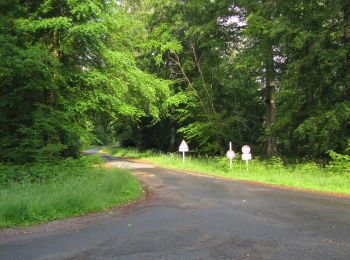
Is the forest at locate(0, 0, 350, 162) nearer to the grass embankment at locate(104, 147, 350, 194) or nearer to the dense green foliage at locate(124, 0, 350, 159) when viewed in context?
the dense green foliage at locate(124, 0, 350, 159)

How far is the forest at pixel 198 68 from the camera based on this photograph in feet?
58.6

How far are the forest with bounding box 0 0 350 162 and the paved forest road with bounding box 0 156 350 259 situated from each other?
7.91 metres

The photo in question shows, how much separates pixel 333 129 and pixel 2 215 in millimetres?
15639

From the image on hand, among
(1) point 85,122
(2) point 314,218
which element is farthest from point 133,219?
(1) point 85,122

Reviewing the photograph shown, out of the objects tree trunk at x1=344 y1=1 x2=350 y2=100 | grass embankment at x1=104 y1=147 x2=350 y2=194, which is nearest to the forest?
tree trunk at x1=344 y1=1 x2=350 y2=100

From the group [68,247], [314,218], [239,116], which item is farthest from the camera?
[239,116]

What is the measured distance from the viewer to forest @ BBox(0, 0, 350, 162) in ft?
58.6

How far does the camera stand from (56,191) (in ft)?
39.1

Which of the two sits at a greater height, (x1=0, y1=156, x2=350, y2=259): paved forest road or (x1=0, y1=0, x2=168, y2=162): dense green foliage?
(x1=0, y1=0, x2=168, y2=162): dense green foliage

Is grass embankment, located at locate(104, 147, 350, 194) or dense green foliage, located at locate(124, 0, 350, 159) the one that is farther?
dense green foliage, located at locate(124, 0, 350, 159)

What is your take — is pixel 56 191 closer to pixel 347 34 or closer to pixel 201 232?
pixel 201 232

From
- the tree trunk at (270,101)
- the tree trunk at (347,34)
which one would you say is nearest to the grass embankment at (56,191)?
the tree trunk at (347,34)

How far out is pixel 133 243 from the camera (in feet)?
24.4

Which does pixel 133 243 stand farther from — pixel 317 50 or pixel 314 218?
pixel 317 50
